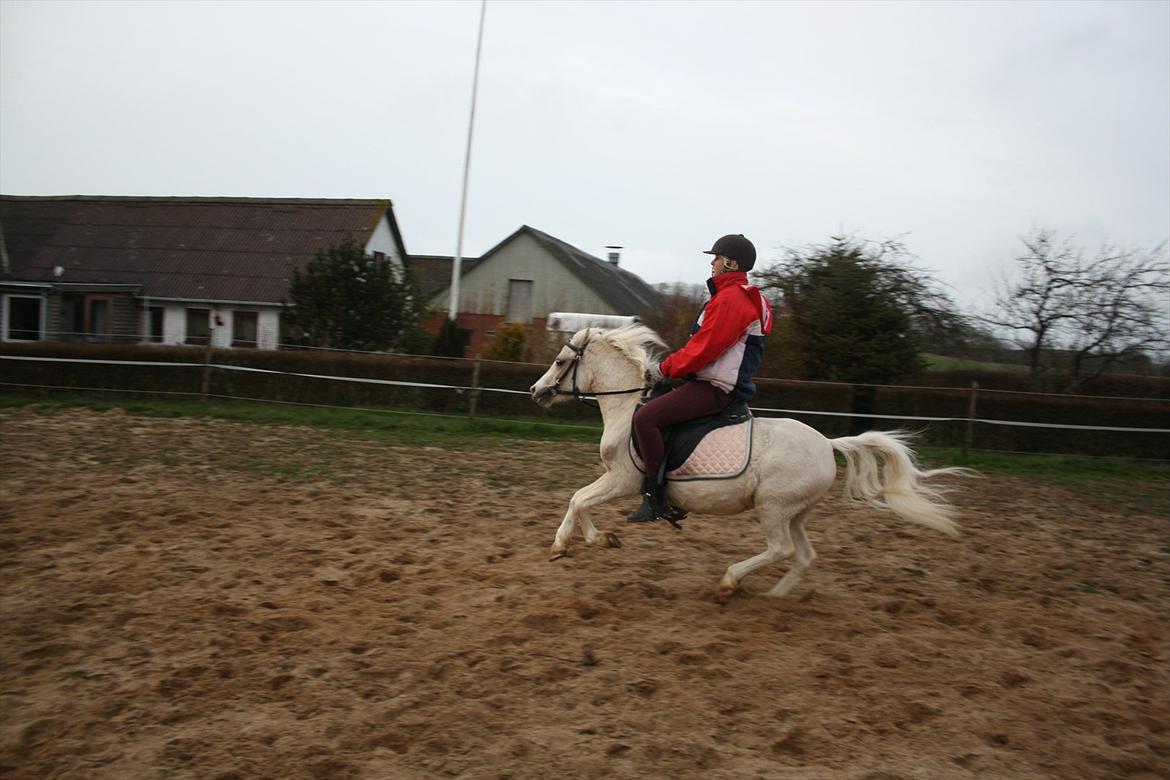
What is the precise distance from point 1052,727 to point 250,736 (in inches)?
147

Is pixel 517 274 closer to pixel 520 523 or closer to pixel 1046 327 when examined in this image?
pixel 1046 327

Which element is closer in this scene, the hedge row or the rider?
the rider

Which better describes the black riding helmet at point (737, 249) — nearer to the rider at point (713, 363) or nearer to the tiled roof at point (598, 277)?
the rider at point (713, 363)

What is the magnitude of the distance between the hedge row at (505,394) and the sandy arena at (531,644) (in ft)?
20.2

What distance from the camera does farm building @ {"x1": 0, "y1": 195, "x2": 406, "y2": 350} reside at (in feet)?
79.7

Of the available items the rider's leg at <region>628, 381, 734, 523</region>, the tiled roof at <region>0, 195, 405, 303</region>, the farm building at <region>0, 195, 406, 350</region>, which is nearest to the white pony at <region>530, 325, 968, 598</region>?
the rider's leg at <region>628, 381, 734, 523</region>

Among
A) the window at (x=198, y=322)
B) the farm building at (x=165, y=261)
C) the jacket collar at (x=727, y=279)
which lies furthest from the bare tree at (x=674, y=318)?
the window at (x=198, y=322)

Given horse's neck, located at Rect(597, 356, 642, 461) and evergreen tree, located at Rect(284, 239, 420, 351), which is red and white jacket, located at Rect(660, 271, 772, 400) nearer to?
horse's neck, located at Rect(597, 356, 642, 461)

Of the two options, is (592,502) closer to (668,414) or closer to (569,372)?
(668,414)

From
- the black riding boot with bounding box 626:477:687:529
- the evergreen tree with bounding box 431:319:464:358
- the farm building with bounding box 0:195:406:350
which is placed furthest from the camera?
the farm building with bounding box 0:195:406:350

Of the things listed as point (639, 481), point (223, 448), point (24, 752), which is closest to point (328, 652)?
point (24, 752)

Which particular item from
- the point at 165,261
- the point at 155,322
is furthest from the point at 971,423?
the point at 165,261

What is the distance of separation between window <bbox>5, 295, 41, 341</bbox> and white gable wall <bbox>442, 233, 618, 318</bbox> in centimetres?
1346

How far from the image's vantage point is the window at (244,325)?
24.5 metres
